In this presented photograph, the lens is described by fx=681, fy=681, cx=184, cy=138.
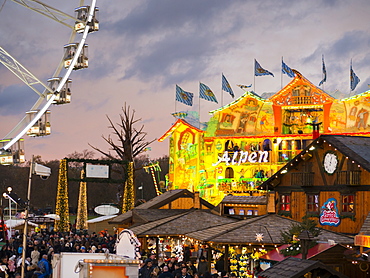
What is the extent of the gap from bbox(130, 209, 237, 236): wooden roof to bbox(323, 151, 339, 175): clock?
204 inches

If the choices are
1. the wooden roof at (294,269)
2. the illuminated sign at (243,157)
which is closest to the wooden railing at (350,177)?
the wooden roof at (294,269)

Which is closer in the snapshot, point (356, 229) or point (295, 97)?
point (356, 229)

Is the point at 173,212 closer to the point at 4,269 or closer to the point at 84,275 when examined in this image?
the point at 4,269

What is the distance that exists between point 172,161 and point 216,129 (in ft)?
21.2

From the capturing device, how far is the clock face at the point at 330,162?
27.3m

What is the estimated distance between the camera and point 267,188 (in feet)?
101

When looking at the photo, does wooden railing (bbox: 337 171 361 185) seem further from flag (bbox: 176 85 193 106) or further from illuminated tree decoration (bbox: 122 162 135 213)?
flag (bbox: 176 85 193 106)

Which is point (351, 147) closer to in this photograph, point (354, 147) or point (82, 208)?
point (354, 147)

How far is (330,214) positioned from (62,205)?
2225 centimetres

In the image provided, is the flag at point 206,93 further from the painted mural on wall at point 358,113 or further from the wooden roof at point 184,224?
the wooden roof at point 184,224

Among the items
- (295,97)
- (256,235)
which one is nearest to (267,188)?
(256,235)

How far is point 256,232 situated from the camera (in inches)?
933

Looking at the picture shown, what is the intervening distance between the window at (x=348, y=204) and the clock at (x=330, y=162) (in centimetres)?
132

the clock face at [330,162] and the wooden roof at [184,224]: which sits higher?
the clock face at [330,162]
